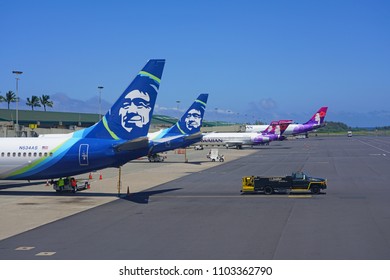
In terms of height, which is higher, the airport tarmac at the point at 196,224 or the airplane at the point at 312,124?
the airplane at the point at 312,124

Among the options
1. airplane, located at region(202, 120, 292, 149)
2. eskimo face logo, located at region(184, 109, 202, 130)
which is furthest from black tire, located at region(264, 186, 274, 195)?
airplane, located at region(202, 120, 292, 149)

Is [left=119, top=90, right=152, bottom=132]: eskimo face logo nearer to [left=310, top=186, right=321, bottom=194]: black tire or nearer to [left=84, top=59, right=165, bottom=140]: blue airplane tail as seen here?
[left=84, top=59, right=165, bottom=140]: blue airplane tail

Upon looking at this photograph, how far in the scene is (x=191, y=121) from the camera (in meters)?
74.2

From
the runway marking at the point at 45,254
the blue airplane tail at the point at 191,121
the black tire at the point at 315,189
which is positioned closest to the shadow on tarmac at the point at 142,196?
the black tire at the point at 315,189

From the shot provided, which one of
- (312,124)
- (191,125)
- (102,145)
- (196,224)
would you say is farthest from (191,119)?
(312,124)

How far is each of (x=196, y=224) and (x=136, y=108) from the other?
1157 centimetres

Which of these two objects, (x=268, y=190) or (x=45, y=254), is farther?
(x=268, y=190)

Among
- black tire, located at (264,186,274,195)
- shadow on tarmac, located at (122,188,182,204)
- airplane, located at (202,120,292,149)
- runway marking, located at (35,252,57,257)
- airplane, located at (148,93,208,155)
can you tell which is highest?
airplane, located at (148,93,208,155)

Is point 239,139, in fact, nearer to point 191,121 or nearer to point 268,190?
point 191,121

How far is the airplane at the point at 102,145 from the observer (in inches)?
1335

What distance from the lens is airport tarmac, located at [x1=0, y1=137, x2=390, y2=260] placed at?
19562mm

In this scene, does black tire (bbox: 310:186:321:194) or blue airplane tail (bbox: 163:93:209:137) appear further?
blue airplane tail (bbox: 163:93:209:137)

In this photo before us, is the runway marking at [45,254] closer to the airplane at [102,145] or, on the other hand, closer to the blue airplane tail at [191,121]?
the airplane at [102,145]

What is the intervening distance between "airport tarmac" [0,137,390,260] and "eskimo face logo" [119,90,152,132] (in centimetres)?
573
